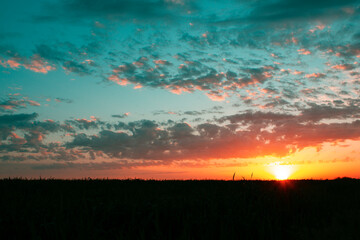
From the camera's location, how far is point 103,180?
19.2 m
